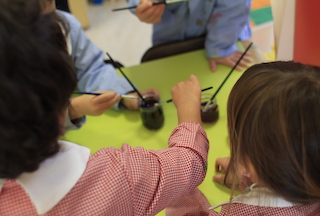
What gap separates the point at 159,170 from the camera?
0.56 m

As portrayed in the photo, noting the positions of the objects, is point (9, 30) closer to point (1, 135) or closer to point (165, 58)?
point (1, 135)

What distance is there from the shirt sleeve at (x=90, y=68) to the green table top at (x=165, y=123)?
0.24ft

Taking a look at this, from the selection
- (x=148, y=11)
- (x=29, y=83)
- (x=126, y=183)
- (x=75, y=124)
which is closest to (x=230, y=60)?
(x=148, y=11)

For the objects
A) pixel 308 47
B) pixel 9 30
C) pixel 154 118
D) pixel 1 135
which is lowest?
pixel 154 118

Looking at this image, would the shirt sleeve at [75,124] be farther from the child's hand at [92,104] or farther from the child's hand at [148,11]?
the child's hand at [148,11]

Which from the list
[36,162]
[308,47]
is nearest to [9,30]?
[36,162]

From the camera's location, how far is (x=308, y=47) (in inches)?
36.2

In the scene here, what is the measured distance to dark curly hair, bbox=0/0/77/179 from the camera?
1.19 ft

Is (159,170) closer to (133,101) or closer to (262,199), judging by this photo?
(262,199)

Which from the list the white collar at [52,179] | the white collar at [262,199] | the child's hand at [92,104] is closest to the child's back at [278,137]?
the white collar at [262,199]

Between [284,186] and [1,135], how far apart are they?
1.42 feet

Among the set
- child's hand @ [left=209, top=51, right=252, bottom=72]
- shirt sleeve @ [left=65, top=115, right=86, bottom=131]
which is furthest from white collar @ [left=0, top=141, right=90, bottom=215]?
child's hand @ [left=209, top=51, right=252, bottom=72]

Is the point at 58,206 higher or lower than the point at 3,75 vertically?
lower

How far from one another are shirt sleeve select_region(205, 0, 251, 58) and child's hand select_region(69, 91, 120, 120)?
434mm
